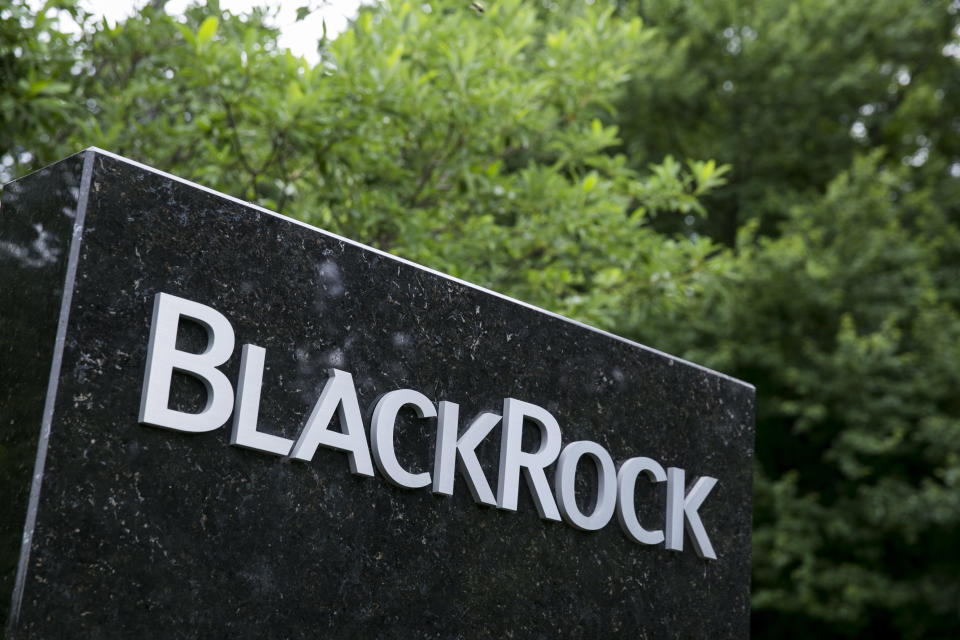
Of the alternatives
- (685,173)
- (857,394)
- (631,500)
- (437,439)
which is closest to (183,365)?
(437,439)

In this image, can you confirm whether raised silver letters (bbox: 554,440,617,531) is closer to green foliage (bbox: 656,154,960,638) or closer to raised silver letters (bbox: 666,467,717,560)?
raised silver letters (bbox: 666,467,717,560)

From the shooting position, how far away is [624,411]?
3.84 m

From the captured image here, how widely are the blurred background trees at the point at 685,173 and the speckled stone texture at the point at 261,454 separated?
7.41 feet

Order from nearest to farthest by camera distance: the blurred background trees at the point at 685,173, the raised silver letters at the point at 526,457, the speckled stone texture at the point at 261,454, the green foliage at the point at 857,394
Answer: the speckled stone texture at the point at 261,454 < the raised silver letters at the point at 526,457 < the blurred background trees at the point at 685,173 < the green foliage at the point at 857,394

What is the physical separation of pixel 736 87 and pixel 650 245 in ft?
28.4

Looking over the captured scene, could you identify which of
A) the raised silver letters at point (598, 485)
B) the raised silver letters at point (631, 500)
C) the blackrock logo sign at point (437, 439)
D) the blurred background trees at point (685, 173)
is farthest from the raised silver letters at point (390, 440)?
the blurred background trees at point (685, 173)

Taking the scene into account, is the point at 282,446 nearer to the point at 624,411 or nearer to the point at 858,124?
the point at 624,411

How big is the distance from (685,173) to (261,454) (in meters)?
10.1

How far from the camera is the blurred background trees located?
555cm

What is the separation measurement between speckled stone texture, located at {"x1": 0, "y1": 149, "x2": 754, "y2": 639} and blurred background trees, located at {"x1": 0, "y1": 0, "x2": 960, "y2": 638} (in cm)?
226

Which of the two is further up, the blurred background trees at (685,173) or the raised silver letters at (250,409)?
the blurred background trees at (685,173)

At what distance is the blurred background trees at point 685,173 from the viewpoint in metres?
5.55

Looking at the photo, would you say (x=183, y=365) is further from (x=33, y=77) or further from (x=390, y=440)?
(x=33, y=77)

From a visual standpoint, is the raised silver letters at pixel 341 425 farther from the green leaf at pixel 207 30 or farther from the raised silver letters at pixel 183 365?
the green leaf at pixel 207 30
